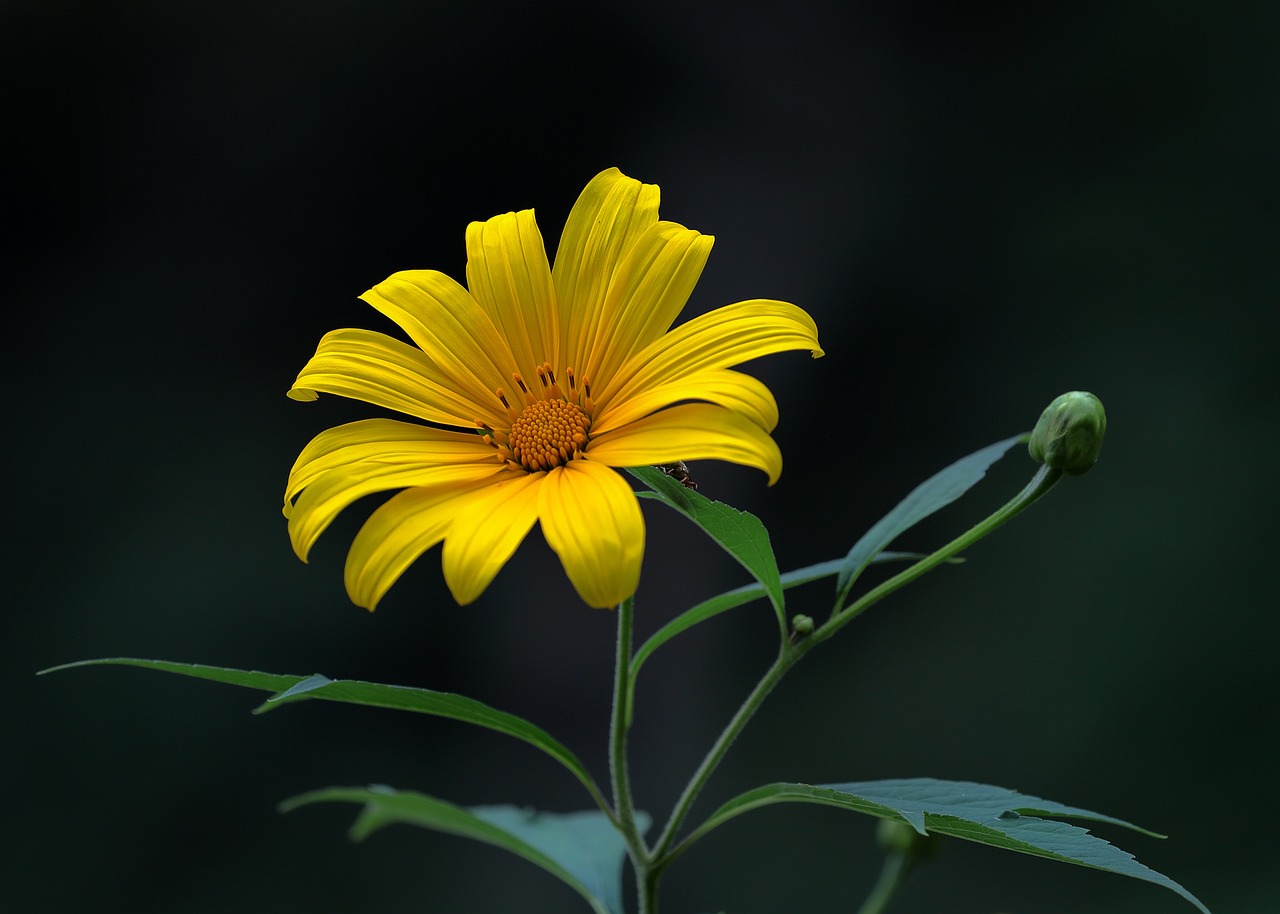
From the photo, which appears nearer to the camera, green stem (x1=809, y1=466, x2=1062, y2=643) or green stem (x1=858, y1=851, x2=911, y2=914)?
green stem (x1=809, y1=466, x2=1062, y2=643)

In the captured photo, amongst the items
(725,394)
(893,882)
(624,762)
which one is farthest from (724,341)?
(893,882)

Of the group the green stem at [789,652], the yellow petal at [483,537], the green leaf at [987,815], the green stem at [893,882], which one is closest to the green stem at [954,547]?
the green stem at [789,652]

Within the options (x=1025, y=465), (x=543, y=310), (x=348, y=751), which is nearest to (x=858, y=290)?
(x=1025, y=465)

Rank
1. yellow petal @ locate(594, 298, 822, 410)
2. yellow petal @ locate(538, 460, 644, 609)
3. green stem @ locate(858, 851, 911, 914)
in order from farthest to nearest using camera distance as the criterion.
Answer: green stem @ locate(858, 851, 911, 914), yellow petal @ locate(594, 298, 822, 410), yellow petal @ locate(538, 460, 644, 609)

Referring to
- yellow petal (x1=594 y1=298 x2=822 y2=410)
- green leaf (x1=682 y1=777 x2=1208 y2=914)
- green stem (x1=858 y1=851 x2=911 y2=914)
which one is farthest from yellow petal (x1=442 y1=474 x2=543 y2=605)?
green stem (x1=858 y1=851 x2=911 y2=914)

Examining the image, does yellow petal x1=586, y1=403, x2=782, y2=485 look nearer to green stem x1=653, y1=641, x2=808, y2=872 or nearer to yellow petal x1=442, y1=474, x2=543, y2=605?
yellow petal x1=442, y1=474, x2=543, y2=605

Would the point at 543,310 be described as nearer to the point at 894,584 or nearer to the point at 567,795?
the point at 894,584
